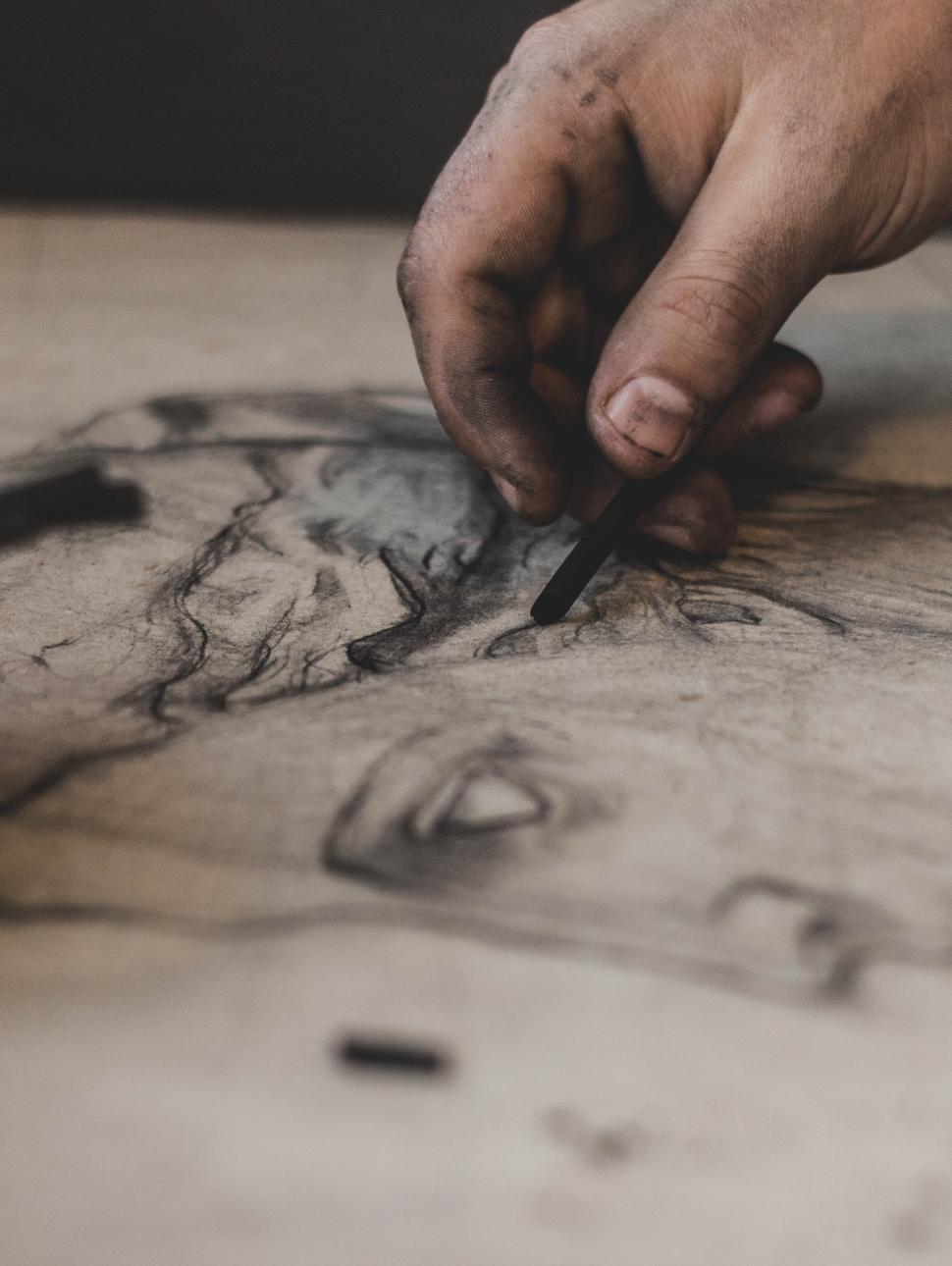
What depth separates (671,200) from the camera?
948mm

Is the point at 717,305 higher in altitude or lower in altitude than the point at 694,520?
higher

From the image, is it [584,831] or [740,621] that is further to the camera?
[740,621]

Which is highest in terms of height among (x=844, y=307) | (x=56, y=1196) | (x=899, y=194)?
(x=899, y=194)

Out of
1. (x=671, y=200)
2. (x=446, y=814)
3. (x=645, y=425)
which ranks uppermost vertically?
(x=671, y=200)

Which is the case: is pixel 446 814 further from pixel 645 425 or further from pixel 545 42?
pixel 545 42

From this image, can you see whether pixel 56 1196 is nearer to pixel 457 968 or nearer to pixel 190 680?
pixel 457 968

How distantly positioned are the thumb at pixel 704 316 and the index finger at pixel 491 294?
86 millimetres

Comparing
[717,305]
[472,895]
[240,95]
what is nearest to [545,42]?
[717,305]

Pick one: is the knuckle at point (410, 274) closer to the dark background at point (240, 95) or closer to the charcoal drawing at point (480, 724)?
the charcoal drawing at point (480, 724)

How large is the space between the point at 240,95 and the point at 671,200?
1.05 metres

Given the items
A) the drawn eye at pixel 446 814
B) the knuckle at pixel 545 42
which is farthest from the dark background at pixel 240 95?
the drawn eye at pixel 446 814

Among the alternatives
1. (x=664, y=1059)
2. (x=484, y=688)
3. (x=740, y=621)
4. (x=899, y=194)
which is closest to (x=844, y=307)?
(x=899, y=194)

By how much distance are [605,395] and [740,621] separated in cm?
17

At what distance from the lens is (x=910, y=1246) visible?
41 cm
